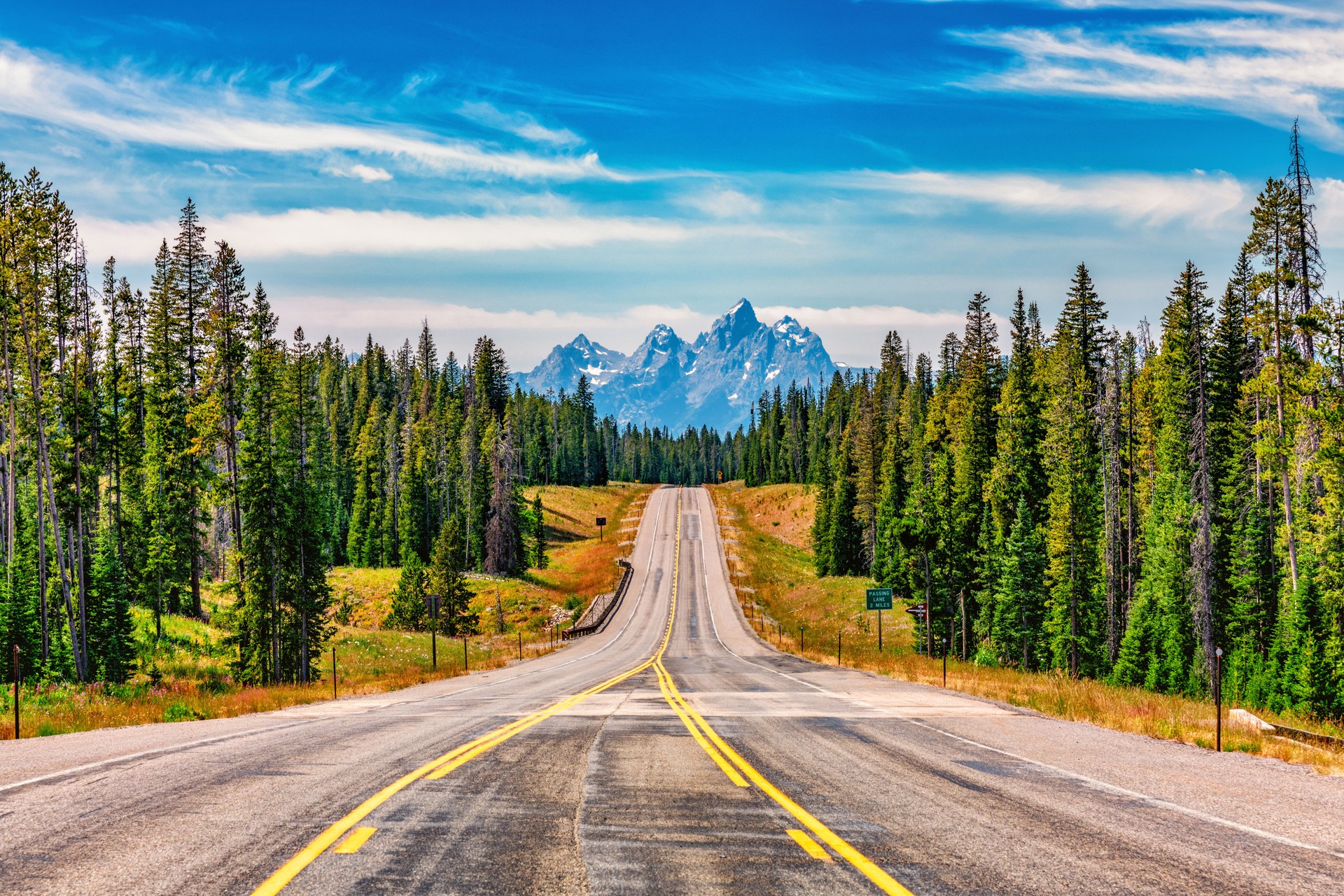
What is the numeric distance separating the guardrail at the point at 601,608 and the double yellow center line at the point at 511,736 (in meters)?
43.0

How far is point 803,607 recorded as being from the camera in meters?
76.1

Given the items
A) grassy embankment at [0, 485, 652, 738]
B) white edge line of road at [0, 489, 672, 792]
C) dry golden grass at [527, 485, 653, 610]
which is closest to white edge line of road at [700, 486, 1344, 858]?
white edge line of road at [0, 489, 672, 792]

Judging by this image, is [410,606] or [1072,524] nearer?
[1072,524]

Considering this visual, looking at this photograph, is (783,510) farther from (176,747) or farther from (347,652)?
(176,747)

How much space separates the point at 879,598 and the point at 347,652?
96.3 ft

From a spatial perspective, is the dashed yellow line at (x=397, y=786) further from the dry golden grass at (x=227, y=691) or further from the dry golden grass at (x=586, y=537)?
the dry golden grass at (x=586, y=537)

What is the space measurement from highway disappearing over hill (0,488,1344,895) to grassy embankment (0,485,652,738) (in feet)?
14.8

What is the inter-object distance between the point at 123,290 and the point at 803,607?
191 feet

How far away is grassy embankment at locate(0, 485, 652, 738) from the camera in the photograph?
18.5 meters

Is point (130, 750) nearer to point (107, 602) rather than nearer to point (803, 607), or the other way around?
point (107, 602)

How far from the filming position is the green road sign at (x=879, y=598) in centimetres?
4294

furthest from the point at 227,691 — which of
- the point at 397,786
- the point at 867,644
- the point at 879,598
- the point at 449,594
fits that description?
the point at 867,644

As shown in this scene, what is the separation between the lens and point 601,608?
73.8m

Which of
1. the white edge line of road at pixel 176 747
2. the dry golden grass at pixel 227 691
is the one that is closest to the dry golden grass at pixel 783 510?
the dry golden grass at pixel 227 691
